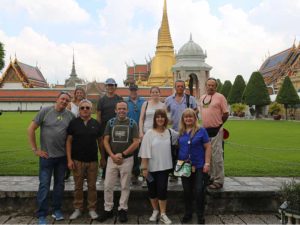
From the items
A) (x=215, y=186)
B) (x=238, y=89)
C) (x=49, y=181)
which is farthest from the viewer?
Answer: (x=238, y=89)

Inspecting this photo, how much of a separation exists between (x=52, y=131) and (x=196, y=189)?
6.72 ft

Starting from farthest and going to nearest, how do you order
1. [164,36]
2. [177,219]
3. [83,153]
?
[164,36] → [177,219] → [83,153]

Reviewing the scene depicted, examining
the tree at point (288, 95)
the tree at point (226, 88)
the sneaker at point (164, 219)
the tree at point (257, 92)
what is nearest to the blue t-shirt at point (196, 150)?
the sneaker at point (164, 219)

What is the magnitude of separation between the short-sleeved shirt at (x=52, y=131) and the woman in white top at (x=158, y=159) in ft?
3.57

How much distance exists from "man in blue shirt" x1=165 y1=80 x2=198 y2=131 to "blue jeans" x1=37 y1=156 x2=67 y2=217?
1.77 meters

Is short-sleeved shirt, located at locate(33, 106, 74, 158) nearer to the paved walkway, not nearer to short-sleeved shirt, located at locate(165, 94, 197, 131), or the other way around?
the paved walkway

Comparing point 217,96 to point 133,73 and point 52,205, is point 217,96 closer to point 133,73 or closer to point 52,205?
point 52,205

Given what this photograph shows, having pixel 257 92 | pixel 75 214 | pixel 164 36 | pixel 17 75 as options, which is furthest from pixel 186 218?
pixel 17 75

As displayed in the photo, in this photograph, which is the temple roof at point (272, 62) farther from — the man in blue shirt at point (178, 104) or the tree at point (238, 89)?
the man in blue shirt at point (178, 104)

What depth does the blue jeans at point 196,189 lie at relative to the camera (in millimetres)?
4945

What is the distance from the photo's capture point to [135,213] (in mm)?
5570

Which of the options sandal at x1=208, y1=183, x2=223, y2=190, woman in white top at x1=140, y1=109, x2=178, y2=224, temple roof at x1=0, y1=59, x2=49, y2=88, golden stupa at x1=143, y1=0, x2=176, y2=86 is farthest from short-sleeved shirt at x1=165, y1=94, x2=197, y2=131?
temple roof at x1=0, y1=59, x2=49, y2=88

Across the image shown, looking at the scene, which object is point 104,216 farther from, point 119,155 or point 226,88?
point 226,88

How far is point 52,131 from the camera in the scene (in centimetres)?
504
